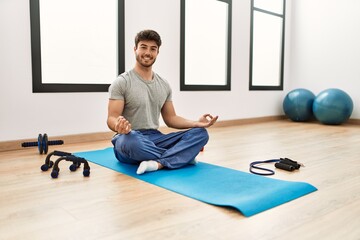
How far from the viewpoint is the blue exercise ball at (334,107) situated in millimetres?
4875

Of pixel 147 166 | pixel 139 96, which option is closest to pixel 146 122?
pixel 139 96

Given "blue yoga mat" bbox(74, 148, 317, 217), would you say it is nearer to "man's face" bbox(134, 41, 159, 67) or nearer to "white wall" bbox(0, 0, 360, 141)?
"man's face" bbox(134, 41, 159, 67)

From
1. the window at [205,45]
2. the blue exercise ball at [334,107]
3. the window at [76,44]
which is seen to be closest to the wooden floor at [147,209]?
the window at [76,44]

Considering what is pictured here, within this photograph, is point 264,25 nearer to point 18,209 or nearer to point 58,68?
point 58,68

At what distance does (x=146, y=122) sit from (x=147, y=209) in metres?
0.88

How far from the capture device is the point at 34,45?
3.05 meters

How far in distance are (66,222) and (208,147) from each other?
74.5 inches

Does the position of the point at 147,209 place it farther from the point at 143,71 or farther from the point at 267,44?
the point at 267,44

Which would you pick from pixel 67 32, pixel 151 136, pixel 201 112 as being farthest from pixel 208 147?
pixel 67 32

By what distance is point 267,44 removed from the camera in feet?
18.6

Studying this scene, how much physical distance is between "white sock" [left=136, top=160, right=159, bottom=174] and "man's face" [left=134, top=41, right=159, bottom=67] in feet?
2.10

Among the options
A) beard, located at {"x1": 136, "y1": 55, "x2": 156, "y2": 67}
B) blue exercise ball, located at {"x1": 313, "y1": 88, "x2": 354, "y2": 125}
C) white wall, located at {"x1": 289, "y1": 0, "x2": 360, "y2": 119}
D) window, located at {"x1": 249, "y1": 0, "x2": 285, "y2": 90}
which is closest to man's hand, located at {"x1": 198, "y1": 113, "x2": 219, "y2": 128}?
beard, located at {"x1": 136, "y1": 55, "x2": 156, "y2": 67}

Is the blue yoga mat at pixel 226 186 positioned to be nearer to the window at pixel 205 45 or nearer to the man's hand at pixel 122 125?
the man's hand at pixel 122 125

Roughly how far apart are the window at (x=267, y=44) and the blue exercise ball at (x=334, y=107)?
3.00ft
